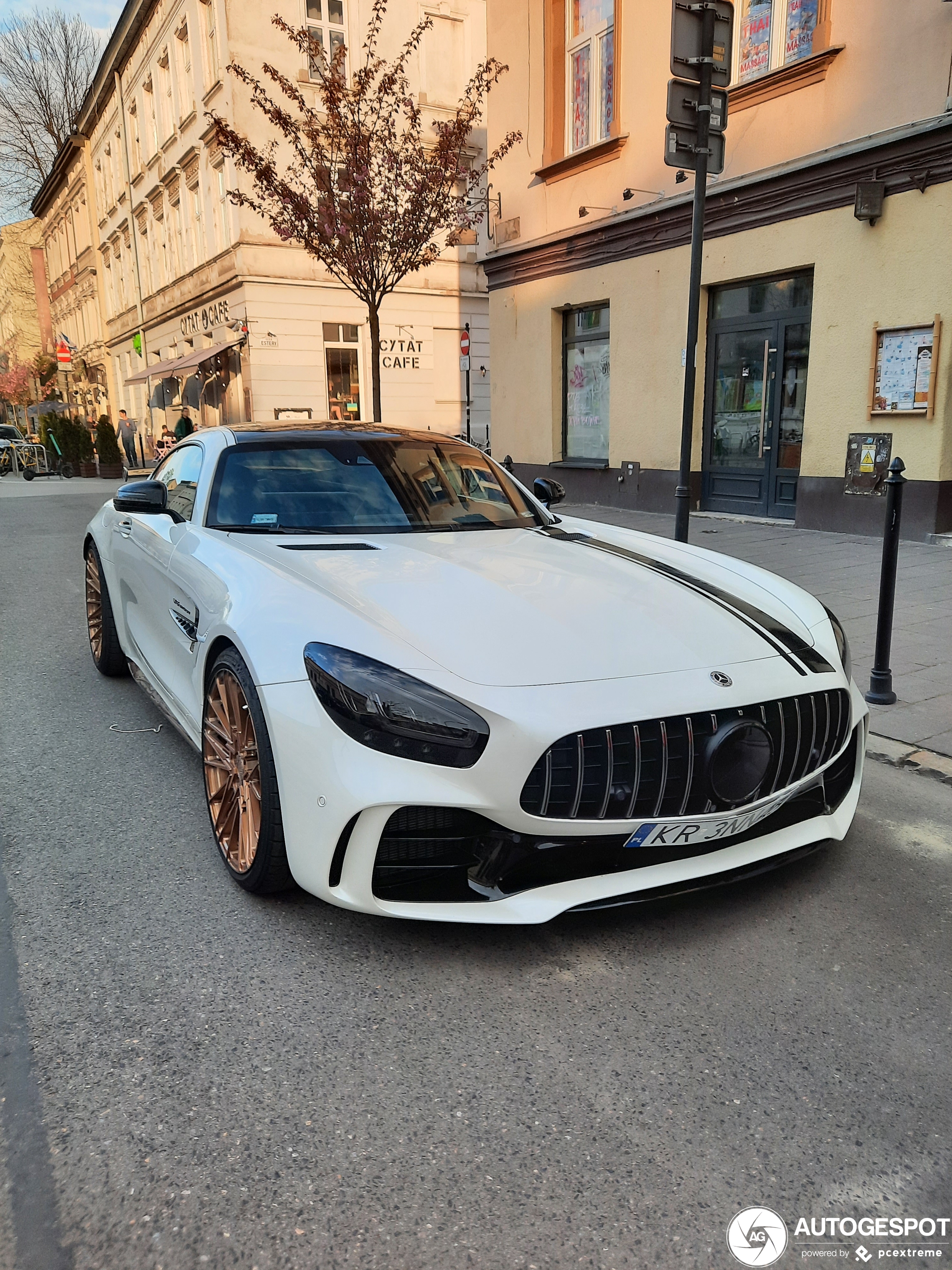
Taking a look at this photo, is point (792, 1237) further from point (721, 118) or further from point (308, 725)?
point (721, 118)

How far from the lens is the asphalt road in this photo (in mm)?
1646

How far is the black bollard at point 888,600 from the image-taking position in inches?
A: 173

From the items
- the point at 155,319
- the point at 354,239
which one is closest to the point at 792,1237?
the point at 354,239

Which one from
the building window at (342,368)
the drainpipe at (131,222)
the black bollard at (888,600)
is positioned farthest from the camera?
the drainpipe at (131,222)

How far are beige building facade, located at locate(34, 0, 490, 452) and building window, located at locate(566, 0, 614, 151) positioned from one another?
10286mm

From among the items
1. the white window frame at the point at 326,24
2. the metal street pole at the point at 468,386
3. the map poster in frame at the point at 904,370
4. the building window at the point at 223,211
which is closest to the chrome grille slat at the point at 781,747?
the map poster in frame at the point at 904,370

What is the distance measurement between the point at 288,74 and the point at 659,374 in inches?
607

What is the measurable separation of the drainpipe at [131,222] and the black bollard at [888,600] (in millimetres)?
30519

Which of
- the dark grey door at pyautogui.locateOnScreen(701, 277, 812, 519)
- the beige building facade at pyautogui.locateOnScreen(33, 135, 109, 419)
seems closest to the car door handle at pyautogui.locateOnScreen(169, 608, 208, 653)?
the dark grey door at pyautogui.locateOnScreen(701, 277, 812, 519)

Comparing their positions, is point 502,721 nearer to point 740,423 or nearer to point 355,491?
point 355,491

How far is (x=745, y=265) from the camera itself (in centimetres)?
1070

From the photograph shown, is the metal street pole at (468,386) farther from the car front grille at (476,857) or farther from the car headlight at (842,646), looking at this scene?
the car front grille at (476,857)

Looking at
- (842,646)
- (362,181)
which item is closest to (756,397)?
(362,181)

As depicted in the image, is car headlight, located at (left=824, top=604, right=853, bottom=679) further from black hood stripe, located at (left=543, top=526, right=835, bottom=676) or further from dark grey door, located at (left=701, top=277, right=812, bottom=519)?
dark grey door, located at (left=701, top=277, right=812, bottom=519)
